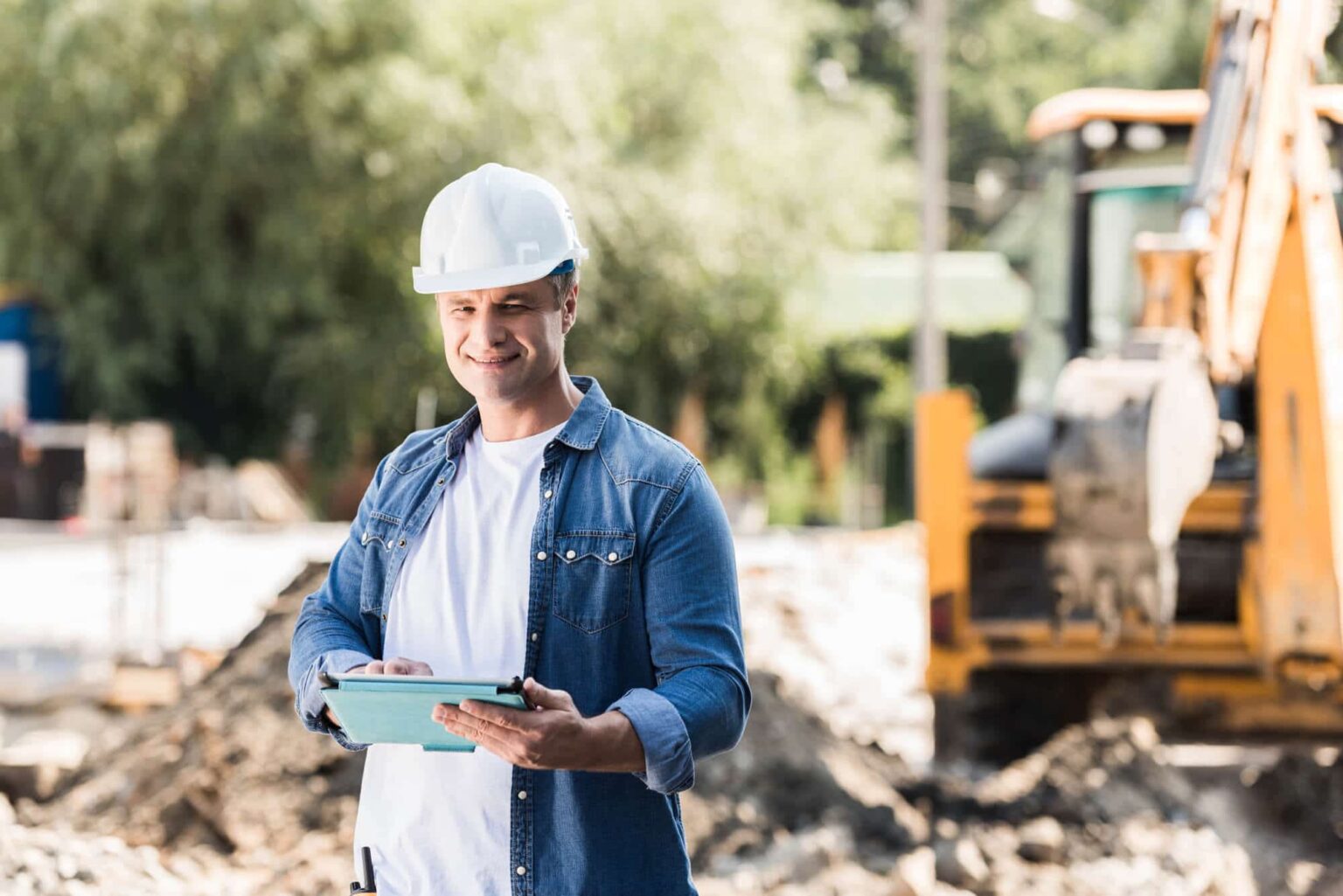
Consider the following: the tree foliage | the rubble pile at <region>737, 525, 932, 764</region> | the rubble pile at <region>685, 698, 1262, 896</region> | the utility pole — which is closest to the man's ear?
the rubble pile at <region>685, 698, 1262, 896</region>

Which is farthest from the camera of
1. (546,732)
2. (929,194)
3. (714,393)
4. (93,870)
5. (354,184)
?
(714,393)

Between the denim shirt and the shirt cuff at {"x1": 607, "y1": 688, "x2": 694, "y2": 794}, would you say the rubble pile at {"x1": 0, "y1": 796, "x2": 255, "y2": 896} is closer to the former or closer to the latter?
the denim shirt

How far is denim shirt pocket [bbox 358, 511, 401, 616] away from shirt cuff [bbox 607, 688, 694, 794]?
0.46 meters

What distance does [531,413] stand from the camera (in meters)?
2.63

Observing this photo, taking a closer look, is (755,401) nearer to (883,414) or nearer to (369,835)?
(883,414)

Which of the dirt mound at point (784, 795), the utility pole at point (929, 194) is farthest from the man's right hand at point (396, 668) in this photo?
the utility pole at point (929, 194)

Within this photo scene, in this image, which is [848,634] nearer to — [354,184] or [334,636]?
[354,184]

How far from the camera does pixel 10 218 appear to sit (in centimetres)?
2541

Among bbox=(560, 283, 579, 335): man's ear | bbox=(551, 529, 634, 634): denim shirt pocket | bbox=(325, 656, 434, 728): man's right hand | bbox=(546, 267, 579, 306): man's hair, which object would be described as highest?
bbox=(546, 267, 579, 306): man's hair

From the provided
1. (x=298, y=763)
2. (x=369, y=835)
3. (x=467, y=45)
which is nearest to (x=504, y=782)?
(x=369, y=835)

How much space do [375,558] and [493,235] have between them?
51 cm

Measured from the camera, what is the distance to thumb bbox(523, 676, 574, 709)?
7.48 ft

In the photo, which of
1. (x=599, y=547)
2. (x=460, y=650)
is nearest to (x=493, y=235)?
(x=599, y=547)

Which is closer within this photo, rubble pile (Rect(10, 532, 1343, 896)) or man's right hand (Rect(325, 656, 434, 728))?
man's right hand (Rect(325, 656, 434, 728))
